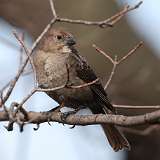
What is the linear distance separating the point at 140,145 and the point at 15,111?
8.37 feet

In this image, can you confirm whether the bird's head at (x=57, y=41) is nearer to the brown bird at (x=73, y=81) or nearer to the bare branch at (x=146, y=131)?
the brown bird at (x=73, y=81)

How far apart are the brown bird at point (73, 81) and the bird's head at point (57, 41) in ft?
0.18

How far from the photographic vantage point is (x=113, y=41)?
7.05 metres

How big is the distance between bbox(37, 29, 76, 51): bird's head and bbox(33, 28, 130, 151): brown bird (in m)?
0.05

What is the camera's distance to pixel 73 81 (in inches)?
226

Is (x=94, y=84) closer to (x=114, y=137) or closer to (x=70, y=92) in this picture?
(x=70, y=92)

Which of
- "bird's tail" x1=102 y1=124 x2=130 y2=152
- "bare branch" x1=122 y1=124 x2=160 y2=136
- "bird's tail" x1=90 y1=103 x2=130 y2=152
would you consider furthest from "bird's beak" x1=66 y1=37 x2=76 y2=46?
"bare branch" x1=122 y1=124 x2=160 y2=136

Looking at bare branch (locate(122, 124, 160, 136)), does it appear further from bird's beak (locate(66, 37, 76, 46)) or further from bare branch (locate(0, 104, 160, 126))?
bare branch (locate(0, 104, 160, 126))

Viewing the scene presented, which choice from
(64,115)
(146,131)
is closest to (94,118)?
(64,115)

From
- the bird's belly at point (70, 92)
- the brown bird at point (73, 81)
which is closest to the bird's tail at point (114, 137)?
the brown bird at point (73, 81)

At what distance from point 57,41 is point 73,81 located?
557mm

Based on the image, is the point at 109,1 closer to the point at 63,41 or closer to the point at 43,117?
the point at 63,41

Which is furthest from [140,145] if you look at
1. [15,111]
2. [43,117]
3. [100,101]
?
[15,111]

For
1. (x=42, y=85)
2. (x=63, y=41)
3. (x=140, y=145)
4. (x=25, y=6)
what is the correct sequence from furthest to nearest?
(x=25, y=6)
(x=140, y=145)
(x=63, y=41)
(x=42, y=85)
